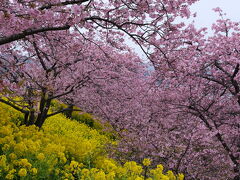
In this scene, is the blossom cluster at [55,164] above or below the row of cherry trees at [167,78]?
below

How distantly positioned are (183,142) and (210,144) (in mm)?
796

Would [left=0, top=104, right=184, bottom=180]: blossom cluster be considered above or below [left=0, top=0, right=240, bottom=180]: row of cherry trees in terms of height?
below

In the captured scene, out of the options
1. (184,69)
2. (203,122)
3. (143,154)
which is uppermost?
(184,69)

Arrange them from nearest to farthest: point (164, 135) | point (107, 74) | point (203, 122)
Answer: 1. point (164, 135)
2. point (203, 122)
3. point (107, 74)

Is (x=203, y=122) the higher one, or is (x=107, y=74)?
(x=107, y=74)

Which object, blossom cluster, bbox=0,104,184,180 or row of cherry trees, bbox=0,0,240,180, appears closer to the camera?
blossom cluster, bbox=0,104,184,180

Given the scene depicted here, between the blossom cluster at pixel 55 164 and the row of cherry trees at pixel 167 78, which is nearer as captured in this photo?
the blossom cluster at pixel 55 164

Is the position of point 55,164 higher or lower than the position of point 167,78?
lower

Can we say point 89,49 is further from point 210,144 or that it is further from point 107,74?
point 210,144

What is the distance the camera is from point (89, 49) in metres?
9.77

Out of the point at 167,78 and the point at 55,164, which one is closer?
the point at 55,164

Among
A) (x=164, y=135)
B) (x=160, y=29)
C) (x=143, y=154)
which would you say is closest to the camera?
(x=160, y=29)

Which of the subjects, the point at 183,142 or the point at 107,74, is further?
the point at 107,74

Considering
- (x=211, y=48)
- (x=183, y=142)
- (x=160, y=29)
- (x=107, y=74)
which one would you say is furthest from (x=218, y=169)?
(x=107, y=74)
